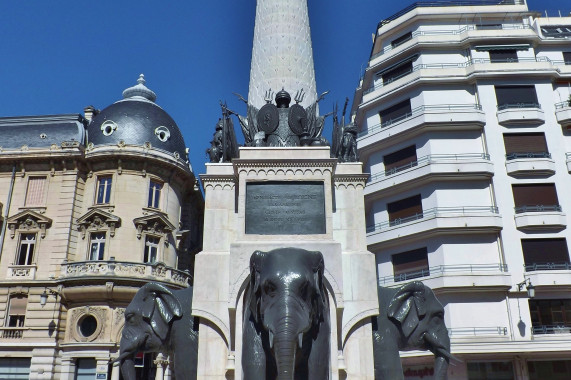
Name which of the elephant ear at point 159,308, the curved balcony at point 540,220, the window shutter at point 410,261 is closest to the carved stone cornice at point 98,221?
the window shutter at point 410,261

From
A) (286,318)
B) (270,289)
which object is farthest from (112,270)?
→ (286,318)

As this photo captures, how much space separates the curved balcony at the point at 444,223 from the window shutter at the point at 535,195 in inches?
69.5

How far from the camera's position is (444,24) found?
3781 centimetres

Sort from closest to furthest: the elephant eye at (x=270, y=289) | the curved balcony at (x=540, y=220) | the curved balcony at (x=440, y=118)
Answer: the elephant eye at (x=270, y=289) < the curved balcony at (x=540, y=220) < the curved balcony at (x=440, y=118)

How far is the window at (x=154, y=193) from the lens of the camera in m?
36.0

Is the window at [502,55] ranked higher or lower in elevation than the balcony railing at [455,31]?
lower

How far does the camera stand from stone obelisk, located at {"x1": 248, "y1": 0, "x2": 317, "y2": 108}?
42.9 ft

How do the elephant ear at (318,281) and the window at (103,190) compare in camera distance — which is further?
the window at (103,190)

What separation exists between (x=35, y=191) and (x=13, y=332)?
30.6 feet

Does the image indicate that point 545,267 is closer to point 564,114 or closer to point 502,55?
point 564,114

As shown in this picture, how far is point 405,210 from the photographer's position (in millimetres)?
32812

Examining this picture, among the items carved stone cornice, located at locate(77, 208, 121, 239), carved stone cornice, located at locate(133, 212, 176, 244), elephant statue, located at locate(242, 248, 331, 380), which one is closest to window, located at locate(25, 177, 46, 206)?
carved stone cornice, located at locate(77, 208, 121, 239)

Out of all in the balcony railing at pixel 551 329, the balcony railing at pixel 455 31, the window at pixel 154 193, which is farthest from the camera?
the balcony railing at pixel 455 31

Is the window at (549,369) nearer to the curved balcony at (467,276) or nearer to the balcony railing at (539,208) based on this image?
the curved balcony at (467,276)
